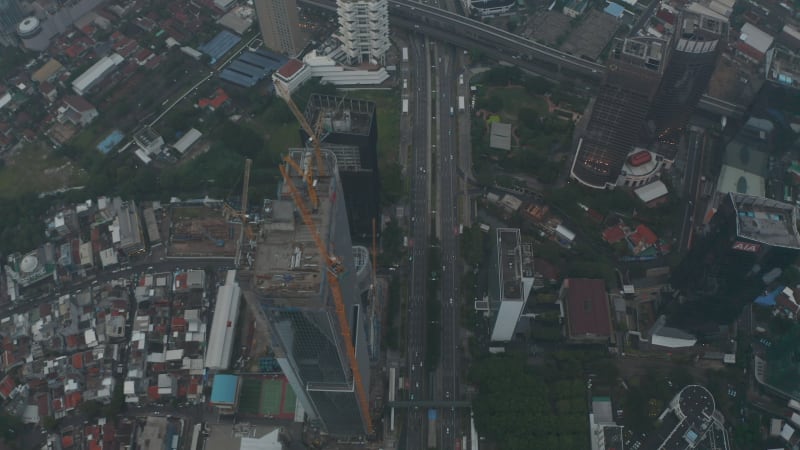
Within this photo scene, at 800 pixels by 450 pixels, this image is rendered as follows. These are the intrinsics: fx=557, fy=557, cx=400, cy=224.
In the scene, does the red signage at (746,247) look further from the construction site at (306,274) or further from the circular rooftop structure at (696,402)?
the construction site at (306,274)

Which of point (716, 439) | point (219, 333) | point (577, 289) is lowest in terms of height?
point (716, 439)

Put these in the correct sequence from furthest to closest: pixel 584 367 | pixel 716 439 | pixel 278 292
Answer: pixel 584 367
pixel 716 439
pixel 278 292

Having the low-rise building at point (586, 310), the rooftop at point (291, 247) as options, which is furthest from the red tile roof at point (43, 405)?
the low-rise building at point (586, 310)

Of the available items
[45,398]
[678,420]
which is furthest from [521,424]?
[45,398]

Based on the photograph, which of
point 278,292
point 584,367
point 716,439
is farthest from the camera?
point 584,367

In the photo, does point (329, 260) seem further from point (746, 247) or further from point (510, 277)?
point (746, 247)

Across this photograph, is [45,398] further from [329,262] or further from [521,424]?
[521,424]

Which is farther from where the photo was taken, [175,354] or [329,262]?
[175,354]
